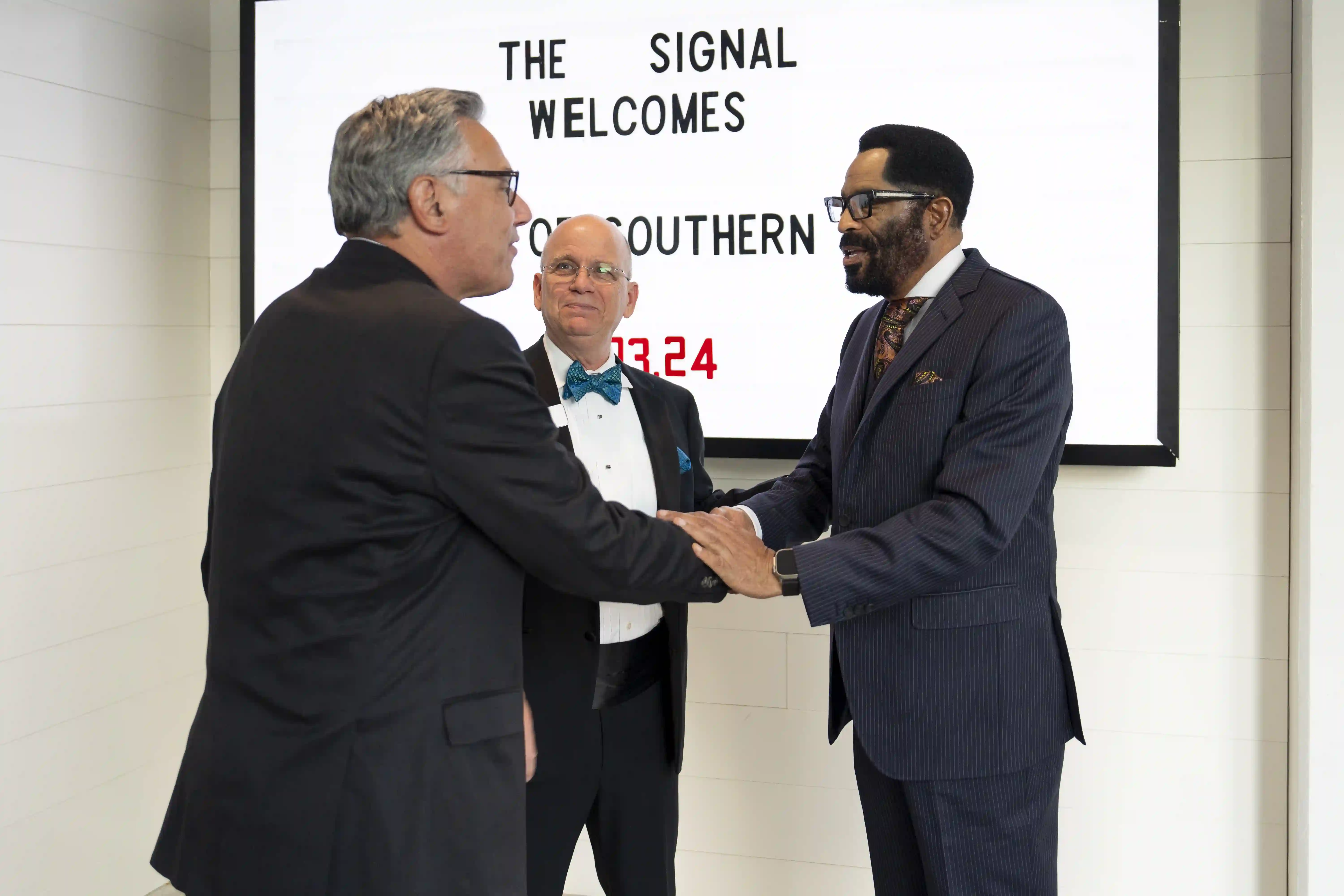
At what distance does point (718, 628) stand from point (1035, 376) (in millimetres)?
1586

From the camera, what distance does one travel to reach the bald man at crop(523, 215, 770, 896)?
2.21m

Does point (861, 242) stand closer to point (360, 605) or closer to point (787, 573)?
point (787, 573)

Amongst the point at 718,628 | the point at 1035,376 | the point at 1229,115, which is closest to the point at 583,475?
the point at 1035,376

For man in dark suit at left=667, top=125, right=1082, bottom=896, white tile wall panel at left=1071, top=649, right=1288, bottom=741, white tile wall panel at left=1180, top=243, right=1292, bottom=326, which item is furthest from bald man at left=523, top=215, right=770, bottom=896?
white tile wall panel at left=1180, top=243, right=1292, bottom=326

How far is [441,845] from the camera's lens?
1583mm

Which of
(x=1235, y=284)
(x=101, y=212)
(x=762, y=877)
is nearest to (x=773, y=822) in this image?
(x=762, y=877)

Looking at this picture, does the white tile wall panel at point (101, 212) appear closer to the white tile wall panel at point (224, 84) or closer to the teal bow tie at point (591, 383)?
the white tile wall panel at point (224, 84)

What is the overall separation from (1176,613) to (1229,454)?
1.39 feet

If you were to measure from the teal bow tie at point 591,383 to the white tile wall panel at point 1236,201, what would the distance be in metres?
1.53

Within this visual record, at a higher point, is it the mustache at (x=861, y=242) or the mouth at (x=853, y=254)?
the mustache at (x=861, y=242)

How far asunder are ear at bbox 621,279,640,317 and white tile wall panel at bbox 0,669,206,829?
1.91 m

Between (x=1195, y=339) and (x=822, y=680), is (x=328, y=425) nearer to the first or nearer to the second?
(x=822, y=680)

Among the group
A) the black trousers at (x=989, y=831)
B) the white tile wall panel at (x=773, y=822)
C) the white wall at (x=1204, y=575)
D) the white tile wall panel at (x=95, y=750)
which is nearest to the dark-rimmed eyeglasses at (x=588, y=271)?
the white wall at (x=1204, y=575)

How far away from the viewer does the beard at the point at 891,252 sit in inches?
84.2
